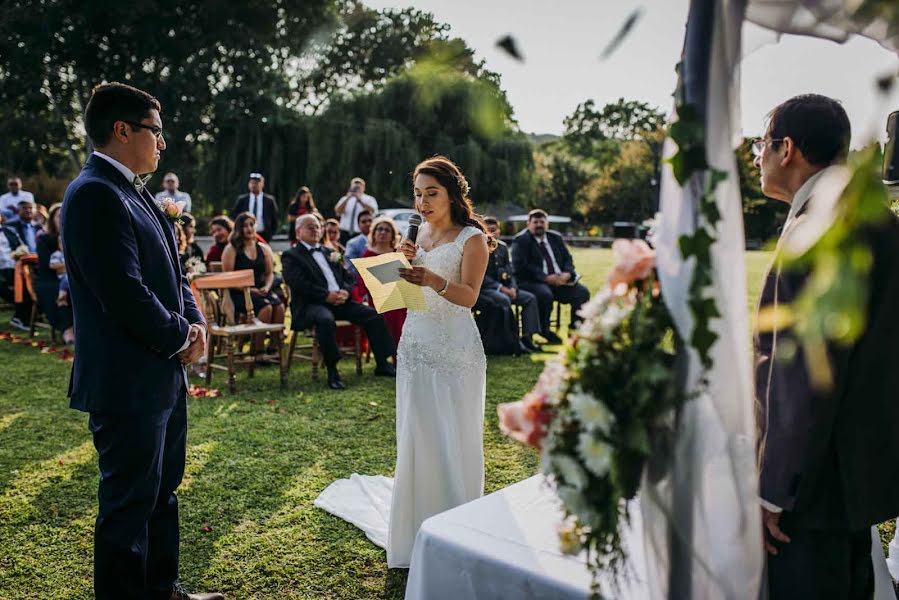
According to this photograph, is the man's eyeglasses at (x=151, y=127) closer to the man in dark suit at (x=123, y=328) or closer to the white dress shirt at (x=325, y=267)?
the man in dark suit at (x=123, y=328)

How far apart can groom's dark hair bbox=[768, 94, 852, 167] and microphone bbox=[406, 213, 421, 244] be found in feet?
8.08

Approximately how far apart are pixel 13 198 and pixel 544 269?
10.9m

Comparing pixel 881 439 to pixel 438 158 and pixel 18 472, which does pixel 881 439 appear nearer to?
pixel 438 158

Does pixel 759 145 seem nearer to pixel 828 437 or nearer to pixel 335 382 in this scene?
pixel 828 437

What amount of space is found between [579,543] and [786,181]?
120 centimetres

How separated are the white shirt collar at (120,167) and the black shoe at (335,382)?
16.4 ft

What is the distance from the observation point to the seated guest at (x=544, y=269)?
1087cm

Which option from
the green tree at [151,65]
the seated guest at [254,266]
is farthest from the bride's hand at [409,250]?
the green tree at [151,65]

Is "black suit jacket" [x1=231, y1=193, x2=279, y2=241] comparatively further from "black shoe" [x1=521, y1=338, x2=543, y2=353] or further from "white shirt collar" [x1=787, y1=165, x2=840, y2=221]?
"white shirt collar" [x1=787, y1=165, x2=840, y2=221]

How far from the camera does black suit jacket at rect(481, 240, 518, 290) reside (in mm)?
10320

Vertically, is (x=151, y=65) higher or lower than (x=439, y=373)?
higher

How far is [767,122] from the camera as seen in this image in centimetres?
205

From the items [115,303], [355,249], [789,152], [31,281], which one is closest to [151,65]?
[31,281]

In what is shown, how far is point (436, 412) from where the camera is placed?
383 cm
